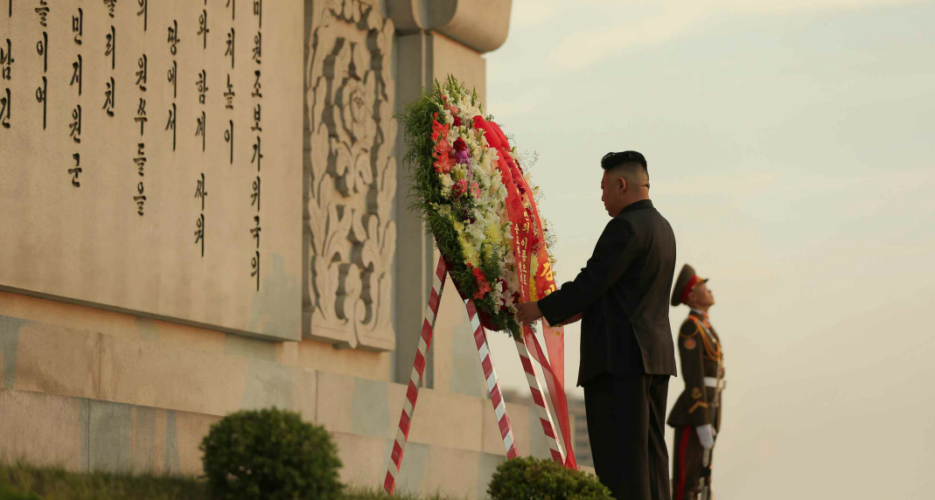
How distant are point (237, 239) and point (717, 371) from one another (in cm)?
399

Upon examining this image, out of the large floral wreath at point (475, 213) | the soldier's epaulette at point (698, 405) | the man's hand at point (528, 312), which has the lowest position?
the soldier's epaulette at point (698, 405)

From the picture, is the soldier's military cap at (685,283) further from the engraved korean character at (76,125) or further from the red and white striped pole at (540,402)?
the engraved korean character at (76,125)

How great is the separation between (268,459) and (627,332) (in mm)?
2023

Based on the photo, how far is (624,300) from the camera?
5.21m

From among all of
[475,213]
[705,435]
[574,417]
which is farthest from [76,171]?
[574,417]

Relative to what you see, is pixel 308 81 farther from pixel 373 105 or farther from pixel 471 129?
pixel 471 129

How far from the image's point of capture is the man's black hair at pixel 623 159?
17.5 ft

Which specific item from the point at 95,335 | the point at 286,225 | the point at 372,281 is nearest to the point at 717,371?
the point at 372,281

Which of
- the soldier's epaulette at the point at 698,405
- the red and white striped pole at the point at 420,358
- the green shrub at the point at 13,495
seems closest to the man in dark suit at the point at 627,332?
the red and white striped pole at the point at 420,358

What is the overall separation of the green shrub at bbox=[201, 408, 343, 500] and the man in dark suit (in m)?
1.71

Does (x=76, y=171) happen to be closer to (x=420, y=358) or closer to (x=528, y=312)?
(x=420, y=358)

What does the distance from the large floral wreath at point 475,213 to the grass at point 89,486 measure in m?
1.64

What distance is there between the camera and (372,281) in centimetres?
831

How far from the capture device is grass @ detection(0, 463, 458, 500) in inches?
140
